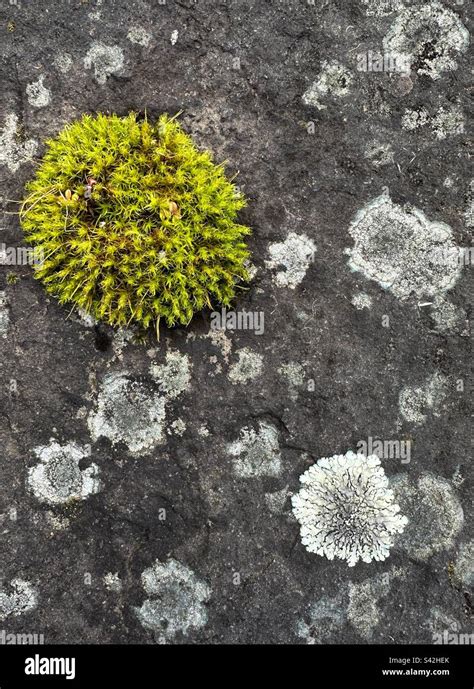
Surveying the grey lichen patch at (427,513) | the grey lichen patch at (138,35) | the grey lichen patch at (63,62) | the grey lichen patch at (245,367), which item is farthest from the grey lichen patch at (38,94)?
the grey lichen patch at (427,513)

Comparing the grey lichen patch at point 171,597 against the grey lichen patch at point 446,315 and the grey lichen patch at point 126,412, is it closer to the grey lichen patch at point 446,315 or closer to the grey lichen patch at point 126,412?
the grey lichen patch at point 126,412

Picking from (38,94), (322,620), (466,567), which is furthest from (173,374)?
(466,567)

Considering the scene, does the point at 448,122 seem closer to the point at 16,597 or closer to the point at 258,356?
the point at 258,356

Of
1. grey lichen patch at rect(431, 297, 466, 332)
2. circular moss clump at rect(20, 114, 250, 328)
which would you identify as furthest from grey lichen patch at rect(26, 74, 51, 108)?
grey lichen patch at rect(431, 297, 466, 332)

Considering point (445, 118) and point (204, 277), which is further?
point (445, 118)
